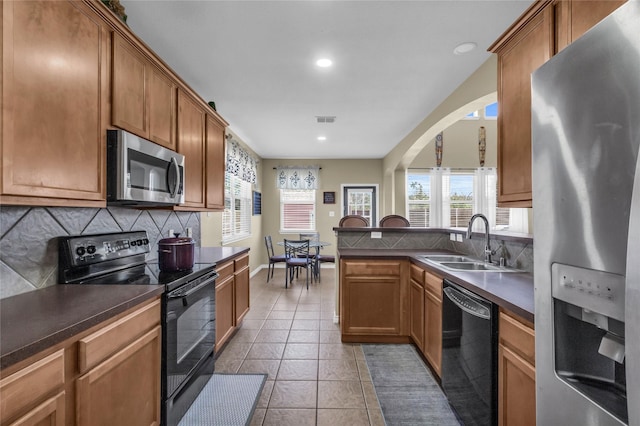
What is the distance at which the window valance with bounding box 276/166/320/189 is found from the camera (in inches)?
274

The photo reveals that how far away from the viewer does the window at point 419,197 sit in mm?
6641

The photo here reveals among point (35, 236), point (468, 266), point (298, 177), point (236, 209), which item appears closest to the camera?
point (35, 236)

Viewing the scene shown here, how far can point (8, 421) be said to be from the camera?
808 millimetres

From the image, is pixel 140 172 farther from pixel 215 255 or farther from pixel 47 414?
pixel 47 414

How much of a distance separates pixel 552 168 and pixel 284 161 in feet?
21.2

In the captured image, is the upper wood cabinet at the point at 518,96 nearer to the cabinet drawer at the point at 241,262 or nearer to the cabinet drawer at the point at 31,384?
the cabinet drawer at the point at 31,384

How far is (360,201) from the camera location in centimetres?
718

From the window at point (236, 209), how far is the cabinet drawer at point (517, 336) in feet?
12.4

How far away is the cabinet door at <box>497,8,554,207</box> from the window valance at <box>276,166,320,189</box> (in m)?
5.29

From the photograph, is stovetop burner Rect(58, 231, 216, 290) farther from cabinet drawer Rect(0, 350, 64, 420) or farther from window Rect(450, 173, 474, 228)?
window Rect(450, 173, 474, 228)

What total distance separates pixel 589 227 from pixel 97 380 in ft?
5.59

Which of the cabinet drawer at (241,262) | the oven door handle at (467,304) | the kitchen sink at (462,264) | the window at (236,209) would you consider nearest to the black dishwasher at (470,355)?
the oven door handle at (467,304)

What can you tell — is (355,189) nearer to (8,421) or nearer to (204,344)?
(204,344)

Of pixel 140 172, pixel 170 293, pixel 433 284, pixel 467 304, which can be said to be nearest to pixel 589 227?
pixel 467 304
